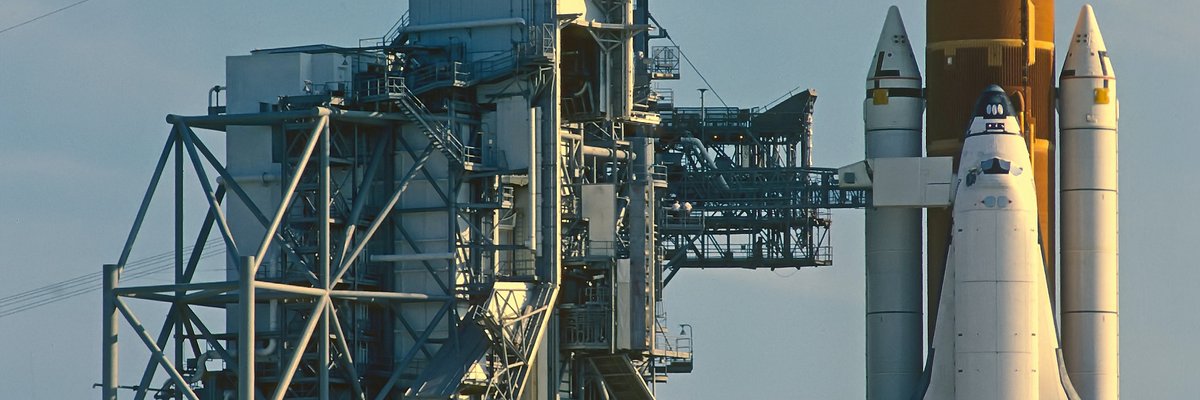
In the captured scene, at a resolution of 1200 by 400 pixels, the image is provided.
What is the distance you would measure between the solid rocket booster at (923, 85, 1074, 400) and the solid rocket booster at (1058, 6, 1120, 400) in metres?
3.85

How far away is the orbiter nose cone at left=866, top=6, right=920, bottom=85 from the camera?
88562mm

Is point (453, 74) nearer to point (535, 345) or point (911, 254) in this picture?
point (535, 345)

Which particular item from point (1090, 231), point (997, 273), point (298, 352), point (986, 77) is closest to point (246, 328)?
point (298, 352)

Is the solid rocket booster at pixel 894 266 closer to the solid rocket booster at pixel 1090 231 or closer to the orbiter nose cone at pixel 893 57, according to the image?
the orbiter nose cone at pixel 893 57

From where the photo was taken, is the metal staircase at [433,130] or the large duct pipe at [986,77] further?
the large duct pipe at [986,77]

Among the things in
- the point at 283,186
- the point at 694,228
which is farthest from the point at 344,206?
the point at 694,228

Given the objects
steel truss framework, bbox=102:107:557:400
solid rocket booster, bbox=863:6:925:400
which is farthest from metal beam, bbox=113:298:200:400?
solid rocket booster, bbox=863:6:925:400

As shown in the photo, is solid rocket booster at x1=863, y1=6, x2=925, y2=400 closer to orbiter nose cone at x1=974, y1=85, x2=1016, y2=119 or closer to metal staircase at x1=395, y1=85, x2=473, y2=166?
orbiter nose cone at x1=974, y1=85, x2=1016, y2=119

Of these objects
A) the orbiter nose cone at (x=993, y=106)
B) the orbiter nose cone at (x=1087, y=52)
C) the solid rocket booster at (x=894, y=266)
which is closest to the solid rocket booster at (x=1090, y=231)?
the orbiter nose cone at (x=1087, y=52)

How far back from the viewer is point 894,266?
87.6m

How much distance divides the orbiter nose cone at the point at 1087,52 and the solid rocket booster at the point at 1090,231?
6 centimetres

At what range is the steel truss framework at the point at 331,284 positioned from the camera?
77688mm

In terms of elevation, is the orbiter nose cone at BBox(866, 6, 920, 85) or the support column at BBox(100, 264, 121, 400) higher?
the orbiter nose cone at BBox(866, 6, 920, 85)

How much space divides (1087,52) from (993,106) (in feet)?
20.6
